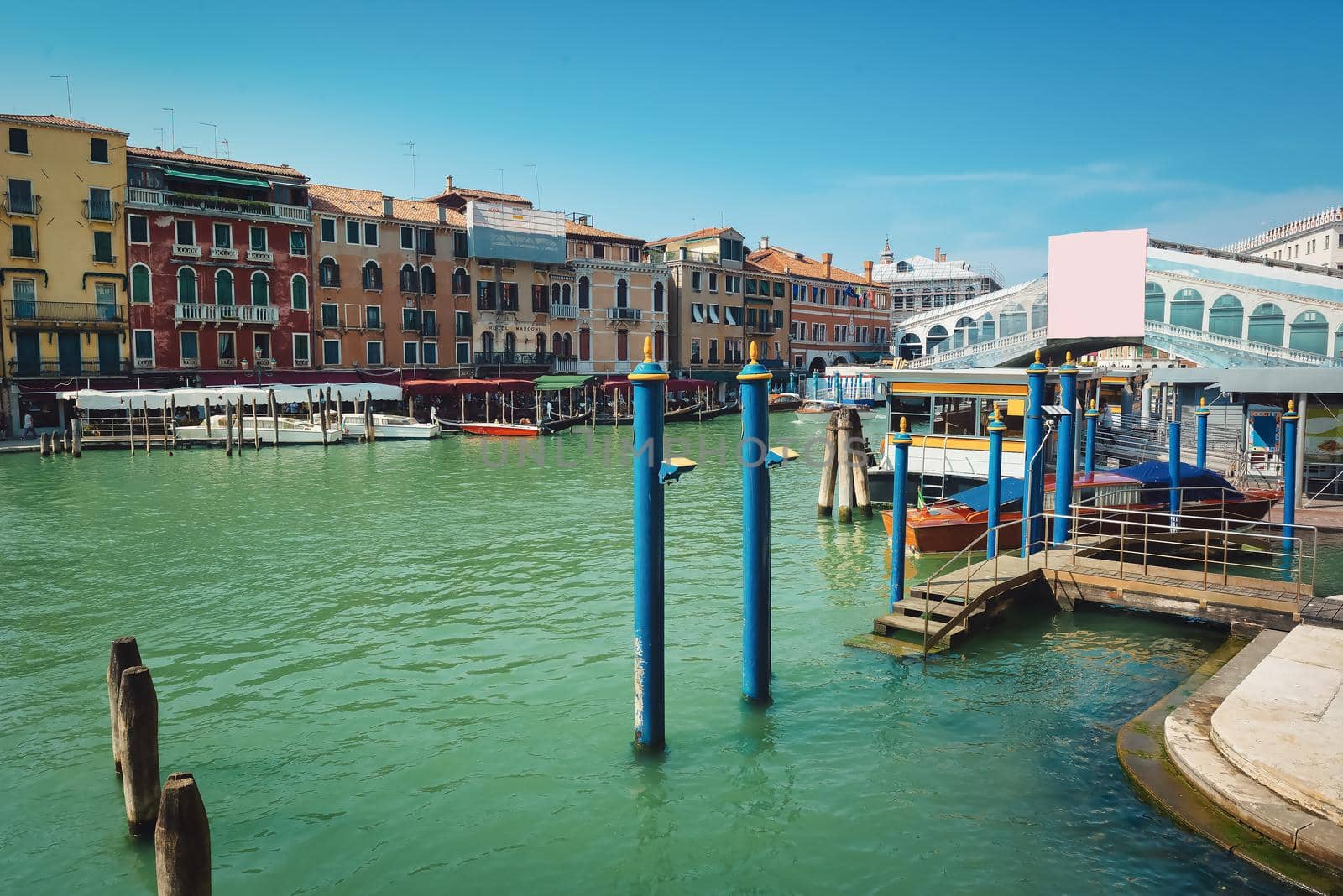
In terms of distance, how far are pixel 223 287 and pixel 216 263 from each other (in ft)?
3.27

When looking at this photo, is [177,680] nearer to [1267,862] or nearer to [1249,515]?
[1267,862]

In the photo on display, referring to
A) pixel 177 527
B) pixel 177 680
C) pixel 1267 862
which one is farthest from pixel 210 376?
pixel 1267 862

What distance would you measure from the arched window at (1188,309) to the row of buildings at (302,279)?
25.7 meters

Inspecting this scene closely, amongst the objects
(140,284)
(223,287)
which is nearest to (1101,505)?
(223,287)

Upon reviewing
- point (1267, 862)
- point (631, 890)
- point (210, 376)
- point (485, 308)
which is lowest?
point (631, 890)

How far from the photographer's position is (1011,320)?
4372cm

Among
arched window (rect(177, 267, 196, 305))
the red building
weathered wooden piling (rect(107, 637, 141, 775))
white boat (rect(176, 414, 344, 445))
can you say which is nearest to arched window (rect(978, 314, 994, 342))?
white boat (rect(176, 414, 344, 445))

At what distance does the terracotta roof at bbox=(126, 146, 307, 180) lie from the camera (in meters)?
37.4

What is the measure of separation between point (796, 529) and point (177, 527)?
12.2m

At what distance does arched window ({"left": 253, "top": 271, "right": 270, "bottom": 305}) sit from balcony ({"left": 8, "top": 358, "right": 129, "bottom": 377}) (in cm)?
578

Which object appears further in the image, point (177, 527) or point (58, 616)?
point (177, 527)

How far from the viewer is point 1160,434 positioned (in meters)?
26.3

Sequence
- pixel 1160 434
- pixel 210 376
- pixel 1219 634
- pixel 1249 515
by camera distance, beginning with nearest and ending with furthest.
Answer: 1. pixel 1219 634
2. pixel 1249 515
3. pixel 1160 434
4. pixel 210 376

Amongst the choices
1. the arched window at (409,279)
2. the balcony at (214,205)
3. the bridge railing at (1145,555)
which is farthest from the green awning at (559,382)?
the bridge railing at (1145,555)
